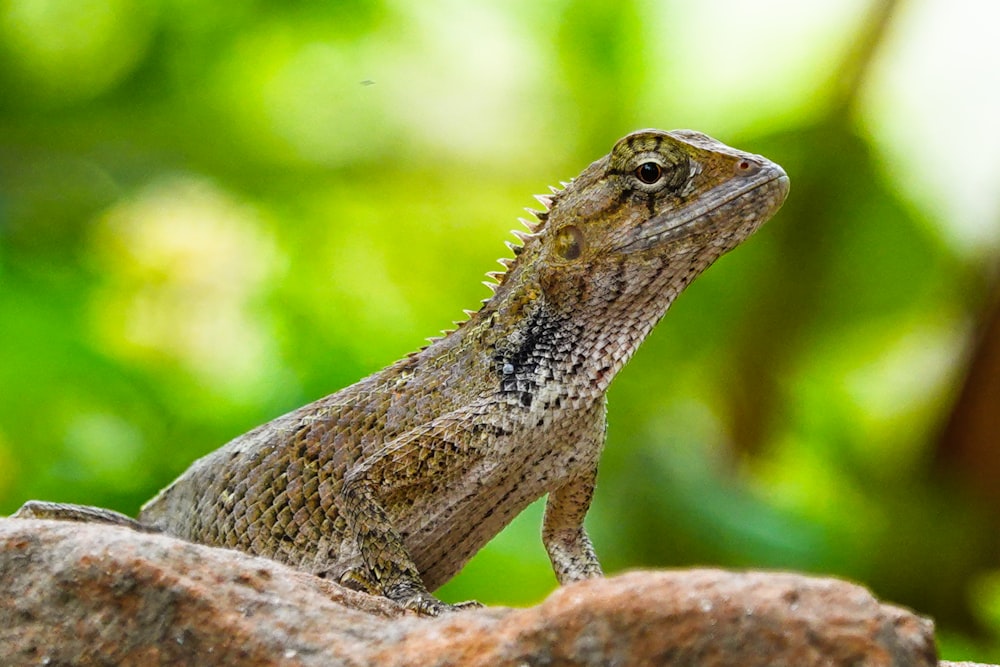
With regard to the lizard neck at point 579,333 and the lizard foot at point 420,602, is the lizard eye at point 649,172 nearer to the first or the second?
the lizard neck at point 579,333

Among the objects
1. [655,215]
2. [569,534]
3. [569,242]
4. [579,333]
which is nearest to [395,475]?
[579,333]

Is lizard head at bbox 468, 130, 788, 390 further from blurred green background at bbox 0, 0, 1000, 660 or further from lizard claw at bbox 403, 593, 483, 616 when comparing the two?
blurred green background at bbox 0, 0, 1000, 660

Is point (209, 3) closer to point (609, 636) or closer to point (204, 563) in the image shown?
point (204, 563)

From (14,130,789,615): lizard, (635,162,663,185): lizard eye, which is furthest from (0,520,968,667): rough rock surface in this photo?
(635,162,663,185): lizard eye

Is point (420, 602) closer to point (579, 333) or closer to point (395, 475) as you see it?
point (395, 475)

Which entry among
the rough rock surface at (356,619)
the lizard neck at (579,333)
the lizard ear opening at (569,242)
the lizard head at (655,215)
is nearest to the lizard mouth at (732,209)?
the lizard head at (655,215)

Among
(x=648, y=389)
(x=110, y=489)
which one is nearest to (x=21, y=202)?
(x=110, y=489)
